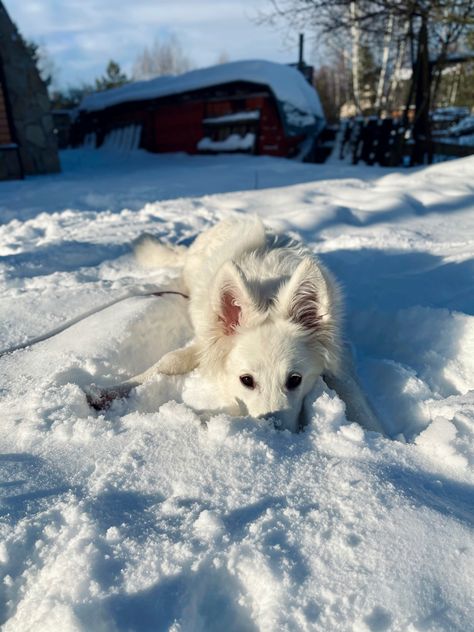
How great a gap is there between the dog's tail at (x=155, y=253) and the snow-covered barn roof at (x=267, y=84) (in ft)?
28.9

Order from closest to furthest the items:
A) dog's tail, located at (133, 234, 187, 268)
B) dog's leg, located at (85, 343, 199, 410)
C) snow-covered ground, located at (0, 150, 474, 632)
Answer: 1. snow-covered ground, located at (0, 150, 474, 632)
2. dog's leg, located at (85, 343, 199, 410)
3. dog's tail, located at (133, 234, 187, 268)

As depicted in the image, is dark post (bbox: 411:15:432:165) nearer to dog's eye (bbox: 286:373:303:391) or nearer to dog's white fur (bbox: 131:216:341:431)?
dog's white fur (bbox: 131:216:341:431)

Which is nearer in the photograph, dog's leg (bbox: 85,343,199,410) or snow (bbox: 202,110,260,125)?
dog's leg (bbox: 85,343,199,410)

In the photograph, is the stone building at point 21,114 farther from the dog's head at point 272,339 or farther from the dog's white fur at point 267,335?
the dog's head at point 272,339

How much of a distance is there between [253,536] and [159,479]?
1.26 feet

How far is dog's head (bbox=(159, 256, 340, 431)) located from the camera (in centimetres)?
196

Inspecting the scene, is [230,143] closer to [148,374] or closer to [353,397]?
[148,374]

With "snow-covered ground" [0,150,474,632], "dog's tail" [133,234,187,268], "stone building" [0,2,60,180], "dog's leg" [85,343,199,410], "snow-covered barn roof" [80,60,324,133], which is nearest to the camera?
"snow-covered ground" [0,150,474,632]

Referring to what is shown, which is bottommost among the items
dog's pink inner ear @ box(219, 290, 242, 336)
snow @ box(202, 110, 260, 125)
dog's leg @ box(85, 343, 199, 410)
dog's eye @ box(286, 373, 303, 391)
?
dog's leg @ box(85, 343, 199, 410)

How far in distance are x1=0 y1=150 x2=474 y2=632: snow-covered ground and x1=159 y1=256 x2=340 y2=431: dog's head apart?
143 millimetres

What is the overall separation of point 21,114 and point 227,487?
10.2 m

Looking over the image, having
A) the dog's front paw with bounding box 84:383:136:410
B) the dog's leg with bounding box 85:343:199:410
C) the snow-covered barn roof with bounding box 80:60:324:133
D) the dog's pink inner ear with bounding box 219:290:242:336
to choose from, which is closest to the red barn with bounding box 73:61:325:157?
the snow-covered barn roof with bounding box 80:60:324:133

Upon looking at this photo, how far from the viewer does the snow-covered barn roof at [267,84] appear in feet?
37.9

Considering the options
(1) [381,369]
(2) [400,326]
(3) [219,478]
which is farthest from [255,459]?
(2) [400,326]
